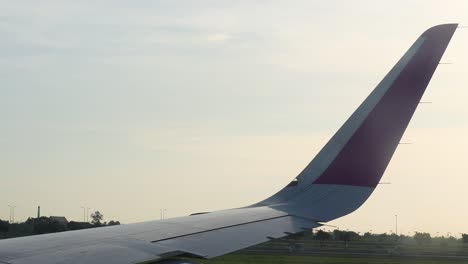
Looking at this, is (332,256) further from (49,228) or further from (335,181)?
(335,181)

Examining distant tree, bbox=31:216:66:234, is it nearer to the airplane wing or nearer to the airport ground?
the airport ground

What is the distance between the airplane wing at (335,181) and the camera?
28.7 ft

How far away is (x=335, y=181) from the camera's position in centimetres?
1019

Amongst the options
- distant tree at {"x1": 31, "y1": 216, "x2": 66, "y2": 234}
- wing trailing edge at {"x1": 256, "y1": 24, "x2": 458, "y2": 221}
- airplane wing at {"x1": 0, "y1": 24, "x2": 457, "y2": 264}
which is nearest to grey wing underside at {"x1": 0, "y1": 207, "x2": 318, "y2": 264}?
airplane wing at {"x1": 0, "y1": 24, "x2": 457, "y2": 264}

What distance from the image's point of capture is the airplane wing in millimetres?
8734

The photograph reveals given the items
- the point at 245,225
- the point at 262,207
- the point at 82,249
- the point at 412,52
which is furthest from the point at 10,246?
the point at 412,52

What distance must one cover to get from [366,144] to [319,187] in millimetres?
809

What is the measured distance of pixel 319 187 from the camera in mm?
10352

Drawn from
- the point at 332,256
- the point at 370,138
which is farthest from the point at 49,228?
the point at 332,256

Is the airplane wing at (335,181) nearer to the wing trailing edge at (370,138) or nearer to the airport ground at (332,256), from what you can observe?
the wing trailing edge at (370,138)

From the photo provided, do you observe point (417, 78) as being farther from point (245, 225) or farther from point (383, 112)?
point (245, 225)

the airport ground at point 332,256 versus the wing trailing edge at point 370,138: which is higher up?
the wing trailing edge at point 370,138

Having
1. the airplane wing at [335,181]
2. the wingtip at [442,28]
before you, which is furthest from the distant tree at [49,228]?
the wingtip at [442,28]

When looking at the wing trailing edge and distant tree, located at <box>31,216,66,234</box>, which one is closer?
the wing trailing edge
